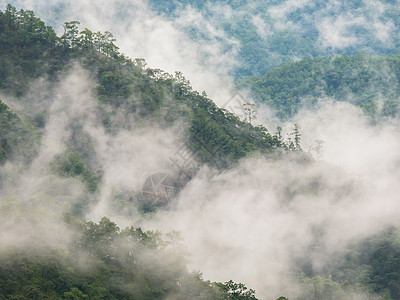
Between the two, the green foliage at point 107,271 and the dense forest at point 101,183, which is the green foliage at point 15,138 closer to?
the dense forest at point 101,183

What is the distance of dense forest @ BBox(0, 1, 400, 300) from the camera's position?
3225 centimetres

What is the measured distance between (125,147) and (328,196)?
18.4 m

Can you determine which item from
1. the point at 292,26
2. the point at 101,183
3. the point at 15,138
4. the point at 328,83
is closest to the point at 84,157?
the point at 101,183

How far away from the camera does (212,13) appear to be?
157 metres

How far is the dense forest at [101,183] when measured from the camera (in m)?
32.2

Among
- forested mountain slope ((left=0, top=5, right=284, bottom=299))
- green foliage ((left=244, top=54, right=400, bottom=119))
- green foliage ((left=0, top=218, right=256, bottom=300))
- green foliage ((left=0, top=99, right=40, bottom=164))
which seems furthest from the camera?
green foliage ((left=244, top=54, right=400, bottom=119))

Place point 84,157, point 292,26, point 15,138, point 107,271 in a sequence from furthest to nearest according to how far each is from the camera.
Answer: point 292,26
point 84,157
point 15,138
point 107,271

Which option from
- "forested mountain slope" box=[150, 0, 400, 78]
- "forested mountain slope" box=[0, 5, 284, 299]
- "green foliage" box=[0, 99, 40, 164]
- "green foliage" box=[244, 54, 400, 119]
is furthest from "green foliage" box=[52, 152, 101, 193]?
"forested mountain slope" box=[150, 0, 400, 78]

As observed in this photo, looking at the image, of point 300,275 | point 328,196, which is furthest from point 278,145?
point 300,275

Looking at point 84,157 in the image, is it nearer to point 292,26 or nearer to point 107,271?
point 107,271

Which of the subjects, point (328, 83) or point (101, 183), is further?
point (328, 83)

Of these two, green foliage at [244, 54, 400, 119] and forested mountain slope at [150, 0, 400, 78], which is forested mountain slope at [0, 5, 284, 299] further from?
forested mountain slope at [150, 0, 400, 78]

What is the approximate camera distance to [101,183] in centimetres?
4412

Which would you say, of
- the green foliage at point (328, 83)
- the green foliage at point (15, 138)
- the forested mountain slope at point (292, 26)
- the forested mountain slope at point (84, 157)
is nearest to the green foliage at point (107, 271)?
the forested mountain slope at point (84, 157)
